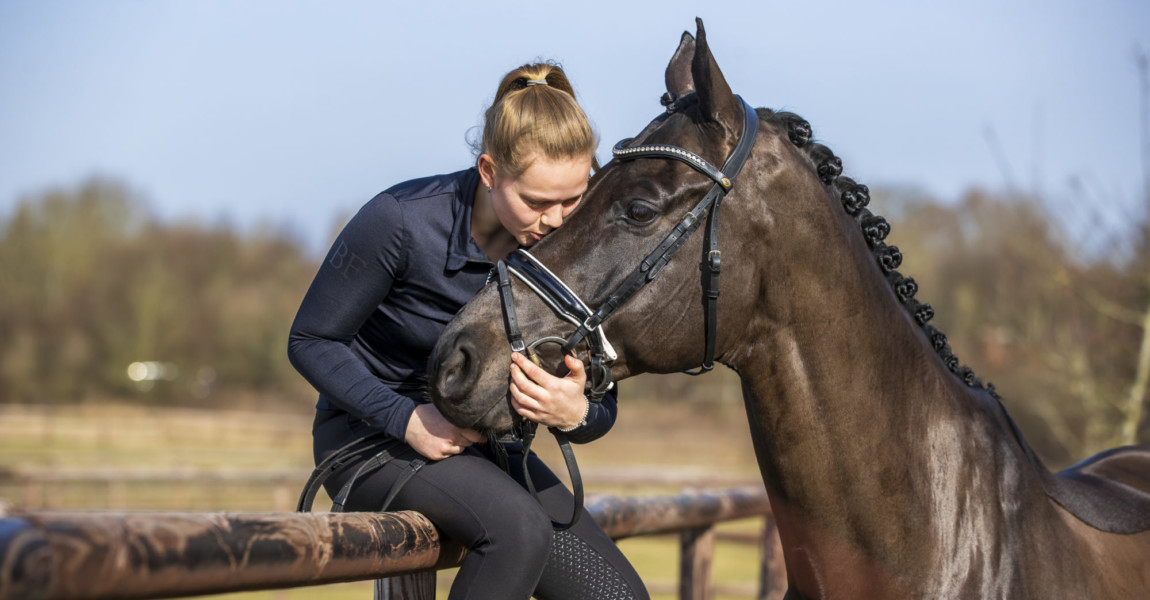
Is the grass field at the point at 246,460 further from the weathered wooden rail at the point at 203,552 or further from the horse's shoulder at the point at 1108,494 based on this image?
the weathered wooden rail at the point at 203,552

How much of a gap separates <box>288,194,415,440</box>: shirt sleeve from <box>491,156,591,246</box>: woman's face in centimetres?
26

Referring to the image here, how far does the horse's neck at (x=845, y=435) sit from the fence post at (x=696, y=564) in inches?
88.8

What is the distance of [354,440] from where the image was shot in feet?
7.47

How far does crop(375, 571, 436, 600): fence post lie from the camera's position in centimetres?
235

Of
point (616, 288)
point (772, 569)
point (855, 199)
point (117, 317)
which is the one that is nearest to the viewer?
point (616, 288)

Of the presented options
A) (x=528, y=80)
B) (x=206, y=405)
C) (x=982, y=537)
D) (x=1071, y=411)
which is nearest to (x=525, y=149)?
(x=528, y=80)

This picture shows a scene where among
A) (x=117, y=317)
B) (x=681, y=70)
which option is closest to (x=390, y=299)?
(x=681, y=70)

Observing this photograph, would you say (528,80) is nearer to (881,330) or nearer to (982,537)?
(881,330)

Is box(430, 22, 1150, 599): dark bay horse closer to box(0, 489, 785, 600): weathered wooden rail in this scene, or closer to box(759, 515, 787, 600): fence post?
box(0, 489, 785, 600): weathered wooden rail

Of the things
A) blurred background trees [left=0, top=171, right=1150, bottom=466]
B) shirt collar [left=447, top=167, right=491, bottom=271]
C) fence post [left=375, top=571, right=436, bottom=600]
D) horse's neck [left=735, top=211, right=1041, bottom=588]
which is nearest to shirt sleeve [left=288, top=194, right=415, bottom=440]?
shirt collar [left=447, top=167, right=491, bottom=271]

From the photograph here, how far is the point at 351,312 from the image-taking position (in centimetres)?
219

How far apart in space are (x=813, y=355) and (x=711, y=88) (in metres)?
0.71

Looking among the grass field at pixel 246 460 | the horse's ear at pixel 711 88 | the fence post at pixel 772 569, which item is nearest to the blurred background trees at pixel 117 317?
the grass field at pixel 246 460

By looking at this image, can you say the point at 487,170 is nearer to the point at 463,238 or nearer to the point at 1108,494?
the point at 463,238
